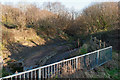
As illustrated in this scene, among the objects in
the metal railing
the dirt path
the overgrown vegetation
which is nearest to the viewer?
the metal railing

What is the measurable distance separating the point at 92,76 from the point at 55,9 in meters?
26.3

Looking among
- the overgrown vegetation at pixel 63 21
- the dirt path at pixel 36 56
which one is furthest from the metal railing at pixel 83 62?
the dirt path at pixel 36 56

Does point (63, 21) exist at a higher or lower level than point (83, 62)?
higher

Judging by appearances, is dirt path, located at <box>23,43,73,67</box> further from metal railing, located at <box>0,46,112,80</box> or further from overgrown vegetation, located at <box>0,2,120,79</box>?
metal railing, located at <box>0,46,112,80</box>

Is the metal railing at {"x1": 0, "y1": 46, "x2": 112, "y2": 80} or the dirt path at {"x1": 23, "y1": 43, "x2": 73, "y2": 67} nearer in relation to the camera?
the metal railing at {"x1": 0, "y1": 46, "x2": 112, "y2": 80}

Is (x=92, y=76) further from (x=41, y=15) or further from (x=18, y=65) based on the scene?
(x=41, y=15)

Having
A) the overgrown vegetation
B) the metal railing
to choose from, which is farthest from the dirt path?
the metal railing

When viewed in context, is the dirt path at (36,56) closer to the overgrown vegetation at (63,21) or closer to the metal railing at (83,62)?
the overgrown vegetation at (63,21)

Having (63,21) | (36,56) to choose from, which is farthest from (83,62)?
(63,21)

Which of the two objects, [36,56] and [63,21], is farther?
[63,21]

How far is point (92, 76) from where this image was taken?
4.78 meters

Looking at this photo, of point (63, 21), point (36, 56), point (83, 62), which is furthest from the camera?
point (63, 21)

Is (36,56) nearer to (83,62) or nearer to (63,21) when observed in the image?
(83,62)

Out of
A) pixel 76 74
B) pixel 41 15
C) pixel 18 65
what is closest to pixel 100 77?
pixel 76 74
